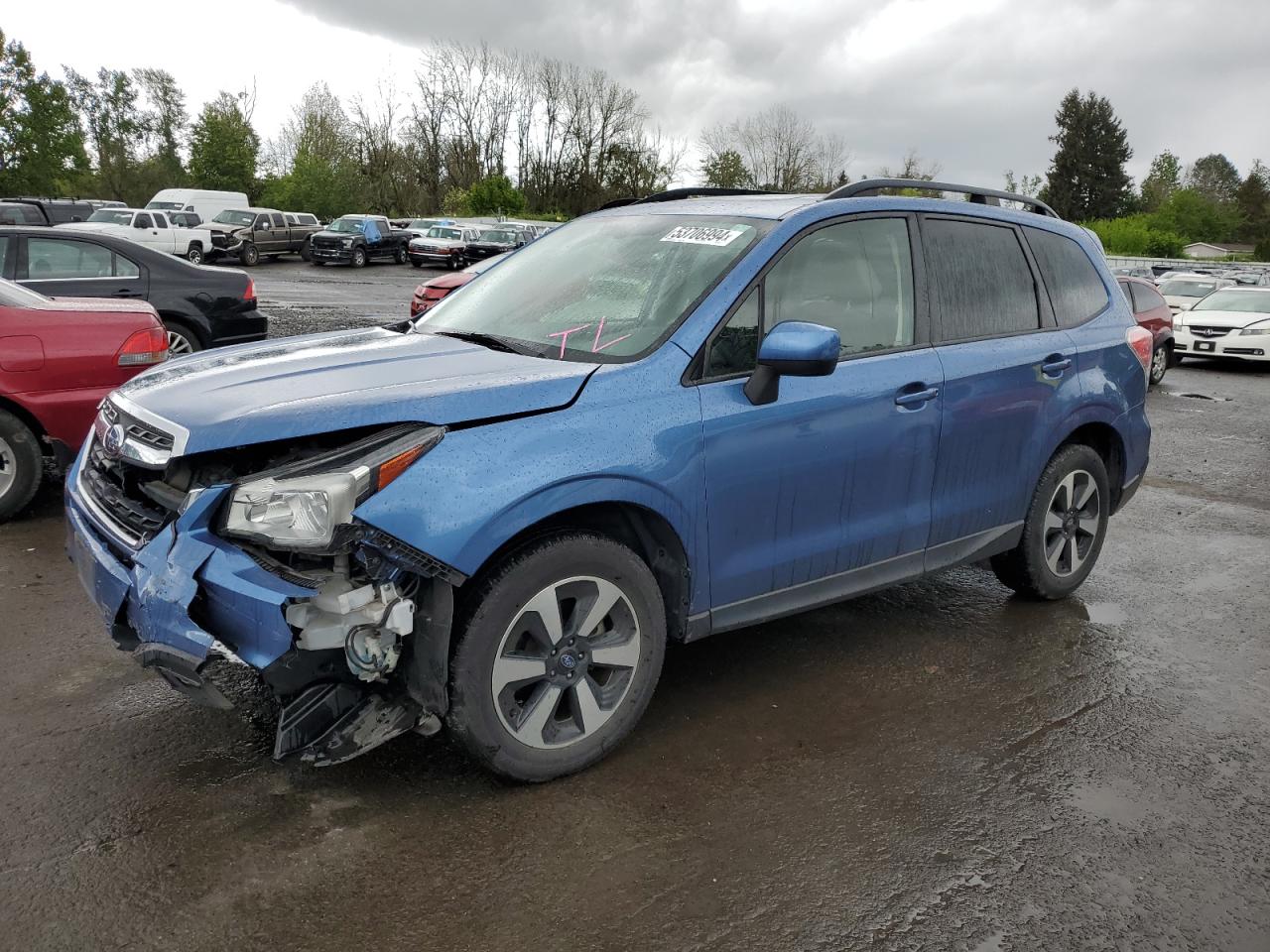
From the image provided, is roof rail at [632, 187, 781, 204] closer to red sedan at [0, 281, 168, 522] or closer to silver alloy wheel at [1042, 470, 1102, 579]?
silver alloy wheel at [1042, 470, 1102, 579]

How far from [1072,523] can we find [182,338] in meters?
8.03

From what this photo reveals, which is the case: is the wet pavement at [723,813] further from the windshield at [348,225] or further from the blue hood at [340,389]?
the windshield at [348,225]

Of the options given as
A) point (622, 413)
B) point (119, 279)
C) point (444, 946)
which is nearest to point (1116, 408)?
point (622, 413)

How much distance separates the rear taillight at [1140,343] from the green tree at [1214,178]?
104112 millimetres

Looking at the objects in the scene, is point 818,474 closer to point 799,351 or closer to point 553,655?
point 799,351

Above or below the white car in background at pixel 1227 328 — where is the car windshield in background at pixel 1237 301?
above

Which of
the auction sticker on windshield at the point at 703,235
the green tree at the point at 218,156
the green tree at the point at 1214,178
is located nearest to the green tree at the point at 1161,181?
the green tree at the point at 1214,178

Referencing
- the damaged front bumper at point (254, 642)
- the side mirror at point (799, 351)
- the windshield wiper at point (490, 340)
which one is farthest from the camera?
the windshield wiper at point (490, 340)

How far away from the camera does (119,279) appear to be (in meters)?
9.45

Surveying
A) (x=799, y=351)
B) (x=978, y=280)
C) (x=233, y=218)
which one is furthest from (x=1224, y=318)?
(x=233, y=218)

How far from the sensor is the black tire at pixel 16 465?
589 cm

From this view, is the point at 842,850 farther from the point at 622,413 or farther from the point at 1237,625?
the point at 1237,625

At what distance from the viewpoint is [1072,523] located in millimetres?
5156

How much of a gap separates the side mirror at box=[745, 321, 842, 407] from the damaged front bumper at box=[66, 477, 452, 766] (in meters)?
1.34
